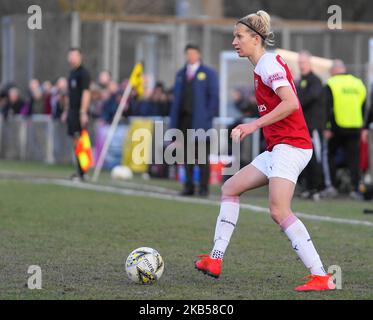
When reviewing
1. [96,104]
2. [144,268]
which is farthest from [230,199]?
[96,104]

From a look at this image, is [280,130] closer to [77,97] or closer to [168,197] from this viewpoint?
[168,197]

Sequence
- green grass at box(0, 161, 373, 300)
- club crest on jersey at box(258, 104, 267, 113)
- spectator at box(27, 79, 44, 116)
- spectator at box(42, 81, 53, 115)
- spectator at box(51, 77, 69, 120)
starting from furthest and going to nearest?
spectator at box(27, 79, 44, 116), spectator at box(42, 81, 53, 115), spectator at box(51, 77, 69, 120), club crest on jersey at box(258, 104, 267, 113), green grass at box(0, 161, 373, 300)

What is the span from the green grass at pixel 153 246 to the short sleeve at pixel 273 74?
5.01ft

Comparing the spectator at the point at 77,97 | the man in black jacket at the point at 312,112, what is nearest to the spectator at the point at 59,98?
the spectator at the point at 77,97

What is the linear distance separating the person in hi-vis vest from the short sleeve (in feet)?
30.9

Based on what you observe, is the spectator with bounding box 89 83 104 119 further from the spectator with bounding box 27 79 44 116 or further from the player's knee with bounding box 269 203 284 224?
the player's knee with bounding box 269 203 284 224

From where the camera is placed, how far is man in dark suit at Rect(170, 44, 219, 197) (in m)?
16.7

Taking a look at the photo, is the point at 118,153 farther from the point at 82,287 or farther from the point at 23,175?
the point at 82,287

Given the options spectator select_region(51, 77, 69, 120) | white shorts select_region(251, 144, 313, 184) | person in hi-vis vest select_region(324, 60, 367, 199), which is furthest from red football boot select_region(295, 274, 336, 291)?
spectator select_region(51, 77, 69, 120)

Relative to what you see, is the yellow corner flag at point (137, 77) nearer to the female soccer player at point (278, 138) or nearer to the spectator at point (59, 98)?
the spectator at point (59, 98)

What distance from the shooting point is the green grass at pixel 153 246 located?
787 cm

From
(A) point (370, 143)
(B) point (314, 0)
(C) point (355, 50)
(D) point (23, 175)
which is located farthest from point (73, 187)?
A: (B) point (314, 0)

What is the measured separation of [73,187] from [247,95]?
20.2 feet
